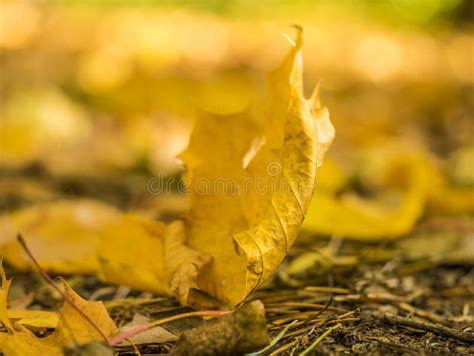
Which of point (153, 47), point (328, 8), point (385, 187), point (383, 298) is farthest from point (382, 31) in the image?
point (383, 298)

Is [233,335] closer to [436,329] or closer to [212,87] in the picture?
[436,329]

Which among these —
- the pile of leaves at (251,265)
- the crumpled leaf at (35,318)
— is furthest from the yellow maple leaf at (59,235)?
the crumpled leaf at (35,318)

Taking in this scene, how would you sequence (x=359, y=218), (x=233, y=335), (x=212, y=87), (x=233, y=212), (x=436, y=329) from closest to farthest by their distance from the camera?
(x=233, y=335)
(x=436, y=329)
(x=233, y=212)
(x=359, y=218)
(x=212, y=87)

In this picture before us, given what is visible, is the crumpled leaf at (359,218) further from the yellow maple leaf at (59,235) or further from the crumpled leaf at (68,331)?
the crumpled leaf at (68,331)

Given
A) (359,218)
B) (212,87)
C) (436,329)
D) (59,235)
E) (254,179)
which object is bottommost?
(212,87)

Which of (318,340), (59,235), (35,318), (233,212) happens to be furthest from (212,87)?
(318,340)

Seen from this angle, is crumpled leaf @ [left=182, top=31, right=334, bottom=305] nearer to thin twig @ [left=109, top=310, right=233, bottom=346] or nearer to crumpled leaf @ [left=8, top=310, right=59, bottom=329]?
thin twig @ [left=109, top=310, right=233, bottom=346]
